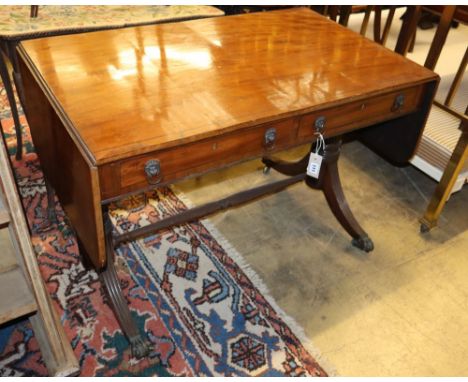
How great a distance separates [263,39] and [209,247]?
89 cm

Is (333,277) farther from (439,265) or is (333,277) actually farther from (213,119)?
(213,119)

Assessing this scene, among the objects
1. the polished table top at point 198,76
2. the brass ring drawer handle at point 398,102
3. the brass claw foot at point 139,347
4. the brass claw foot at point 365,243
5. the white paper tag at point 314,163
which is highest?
the polished table top at point 198,76

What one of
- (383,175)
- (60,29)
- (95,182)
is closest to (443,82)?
(383,175)

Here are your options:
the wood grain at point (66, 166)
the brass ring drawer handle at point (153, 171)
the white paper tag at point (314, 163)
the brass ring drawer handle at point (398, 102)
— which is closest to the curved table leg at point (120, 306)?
Result: the wood grain at point (66, 166)

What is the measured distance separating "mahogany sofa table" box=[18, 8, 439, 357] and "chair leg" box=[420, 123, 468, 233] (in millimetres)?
275

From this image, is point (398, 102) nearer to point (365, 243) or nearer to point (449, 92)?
point (449, 92)

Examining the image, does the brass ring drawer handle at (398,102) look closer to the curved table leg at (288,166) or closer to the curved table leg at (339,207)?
the curved table leg at (339,207)

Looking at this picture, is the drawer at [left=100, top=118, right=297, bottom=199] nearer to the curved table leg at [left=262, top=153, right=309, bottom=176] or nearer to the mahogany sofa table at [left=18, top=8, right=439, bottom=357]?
the mahogany sofa table at [left=18, top=8, right=439, bottom=357]

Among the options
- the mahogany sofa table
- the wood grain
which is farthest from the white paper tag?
the wood grain

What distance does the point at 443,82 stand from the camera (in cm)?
253

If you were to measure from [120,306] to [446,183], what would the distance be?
1459 mm

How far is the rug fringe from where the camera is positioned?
167 centimetres

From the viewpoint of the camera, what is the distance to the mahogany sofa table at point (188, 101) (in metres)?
1.22

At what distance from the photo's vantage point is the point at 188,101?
4.40 feet
